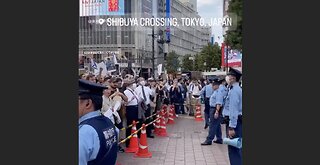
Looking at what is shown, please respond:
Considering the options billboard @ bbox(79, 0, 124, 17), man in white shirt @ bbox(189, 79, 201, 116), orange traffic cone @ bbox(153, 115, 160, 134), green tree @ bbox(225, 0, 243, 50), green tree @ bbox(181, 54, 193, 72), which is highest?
billboard @ bbox(79, 0, 124, 17)

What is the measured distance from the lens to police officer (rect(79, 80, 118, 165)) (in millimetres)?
2664

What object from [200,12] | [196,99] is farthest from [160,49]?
[196,99]

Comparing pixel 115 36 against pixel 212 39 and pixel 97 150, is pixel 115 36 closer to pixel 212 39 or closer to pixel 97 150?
pixel 212 39

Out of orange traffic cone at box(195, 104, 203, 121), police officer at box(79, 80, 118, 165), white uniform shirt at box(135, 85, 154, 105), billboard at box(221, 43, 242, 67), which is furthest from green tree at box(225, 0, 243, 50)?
orange traffic cone at box(195, 104, 203, 121)

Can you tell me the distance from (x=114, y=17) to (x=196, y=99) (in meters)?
8.25

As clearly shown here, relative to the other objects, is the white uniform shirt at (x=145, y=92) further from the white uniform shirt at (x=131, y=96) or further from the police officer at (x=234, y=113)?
the police officer at (x=234, y=113)

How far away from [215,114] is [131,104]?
4.62ft

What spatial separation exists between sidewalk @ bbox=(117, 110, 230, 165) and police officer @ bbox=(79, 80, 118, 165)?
10.6ft

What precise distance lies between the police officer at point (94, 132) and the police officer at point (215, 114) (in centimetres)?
457

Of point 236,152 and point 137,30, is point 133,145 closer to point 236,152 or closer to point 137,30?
point 236,152

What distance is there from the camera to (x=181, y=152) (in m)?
6.66

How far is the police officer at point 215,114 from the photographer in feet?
24.3

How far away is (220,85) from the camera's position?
749 centimetres

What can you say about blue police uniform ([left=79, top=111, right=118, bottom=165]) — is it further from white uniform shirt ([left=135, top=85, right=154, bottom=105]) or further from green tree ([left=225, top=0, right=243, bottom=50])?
white uniform shirt ([left=135, top=85, right=154, bottom=105])
